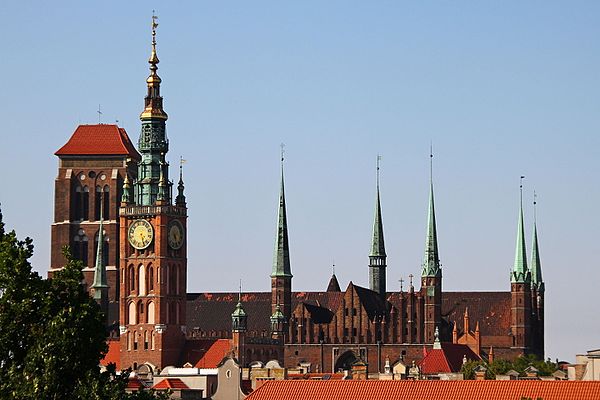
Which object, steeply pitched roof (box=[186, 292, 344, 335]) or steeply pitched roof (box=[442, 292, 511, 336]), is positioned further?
steeply pitched roof (box=[186, 292, 344, 335])

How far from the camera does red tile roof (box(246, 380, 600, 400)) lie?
102m

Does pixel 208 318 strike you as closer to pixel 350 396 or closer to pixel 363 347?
pixel 363 347

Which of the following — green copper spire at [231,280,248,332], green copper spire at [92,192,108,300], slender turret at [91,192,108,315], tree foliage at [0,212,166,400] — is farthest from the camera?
green copper spire at [92,192,108,300]

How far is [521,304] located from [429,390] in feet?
265

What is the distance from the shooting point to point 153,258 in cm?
17588

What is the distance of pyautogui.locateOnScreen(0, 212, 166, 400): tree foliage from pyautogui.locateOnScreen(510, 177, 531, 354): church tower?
→ 120 meters

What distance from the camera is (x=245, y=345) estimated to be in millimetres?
180875

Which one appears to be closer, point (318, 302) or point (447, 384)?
point (447, 384)

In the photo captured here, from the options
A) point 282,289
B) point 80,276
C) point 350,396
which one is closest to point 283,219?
point 282,289

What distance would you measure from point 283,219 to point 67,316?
12509 cm

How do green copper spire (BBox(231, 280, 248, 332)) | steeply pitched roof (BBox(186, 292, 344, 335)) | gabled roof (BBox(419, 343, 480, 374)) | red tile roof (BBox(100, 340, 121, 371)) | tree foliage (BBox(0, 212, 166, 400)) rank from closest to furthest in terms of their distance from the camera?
1. tree foliage (BBox(0, 212, 166, 400))
2. gabled roof (BBox(419, 343, 480, 374))
3. red tile roof (BBox(100, 340, 121, 371))
4. green copper spire (BBox(231, 280, 248, 332))
5. steeply pitched roof (BBox(186, 292, 344, 335))

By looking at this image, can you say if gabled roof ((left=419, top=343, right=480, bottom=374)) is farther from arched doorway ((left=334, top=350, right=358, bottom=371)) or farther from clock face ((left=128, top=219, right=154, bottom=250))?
clock face ((left=128, top=219, right=154, bottom=250))

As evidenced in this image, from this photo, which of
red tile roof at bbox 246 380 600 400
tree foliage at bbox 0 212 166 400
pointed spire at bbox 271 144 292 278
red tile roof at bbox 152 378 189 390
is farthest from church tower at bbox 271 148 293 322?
tree foliage at bbox 0 212 166 400

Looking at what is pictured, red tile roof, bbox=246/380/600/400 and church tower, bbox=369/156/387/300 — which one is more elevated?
church tower, bbox=369/156/387/300
